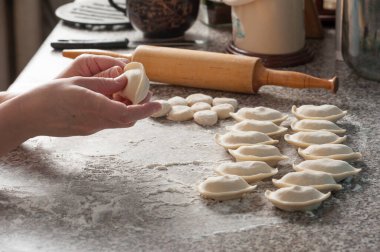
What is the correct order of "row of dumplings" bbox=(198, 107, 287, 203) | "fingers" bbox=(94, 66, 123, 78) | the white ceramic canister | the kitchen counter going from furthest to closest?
the white ceramic canister
"fingers" bbox=(94, 66, 123, 78)
"row of dumplings" bbox=(198, 107, 287, 203)
the kitchen counter

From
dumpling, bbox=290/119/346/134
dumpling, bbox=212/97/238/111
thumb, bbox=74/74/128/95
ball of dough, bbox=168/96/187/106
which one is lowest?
dumpling, bbox=212/97/238/111

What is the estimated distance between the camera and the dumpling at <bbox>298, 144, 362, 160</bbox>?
3.67ft

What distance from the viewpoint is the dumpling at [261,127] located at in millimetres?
1212

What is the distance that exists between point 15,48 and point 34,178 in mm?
1451

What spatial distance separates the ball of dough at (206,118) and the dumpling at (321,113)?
0.14m

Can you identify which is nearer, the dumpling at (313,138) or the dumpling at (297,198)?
the dumpling at (297,198)

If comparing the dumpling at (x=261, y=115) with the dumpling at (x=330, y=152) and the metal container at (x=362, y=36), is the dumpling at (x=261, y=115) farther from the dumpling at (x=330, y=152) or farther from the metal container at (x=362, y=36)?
the metal container at (x=362, y=36)

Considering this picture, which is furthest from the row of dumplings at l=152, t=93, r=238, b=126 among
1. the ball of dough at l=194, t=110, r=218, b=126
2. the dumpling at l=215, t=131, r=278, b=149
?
the dumpling at l=215, t=131, r=278, b=149

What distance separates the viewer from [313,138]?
1174mm

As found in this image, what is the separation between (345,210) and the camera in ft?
3.26

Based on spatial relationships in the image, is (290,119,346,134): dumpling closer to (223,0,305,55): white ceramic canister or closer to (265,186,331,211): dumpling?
(265,186,331,211): dumpling

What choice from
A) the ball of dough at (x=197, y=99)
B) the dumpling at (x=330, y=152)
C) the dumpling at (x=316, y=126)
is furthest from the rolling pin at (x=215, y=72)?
the dumpling at (x=330, y=152)

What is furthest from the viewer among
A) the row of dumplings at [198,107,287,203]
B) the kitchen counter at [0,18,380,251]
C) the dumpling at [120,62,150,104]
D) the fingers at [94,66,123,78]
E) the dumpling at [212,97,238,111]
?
the dumpling at [212,97,238,111]

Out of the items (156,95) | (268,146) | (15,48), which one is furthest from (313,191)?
(15,48)
